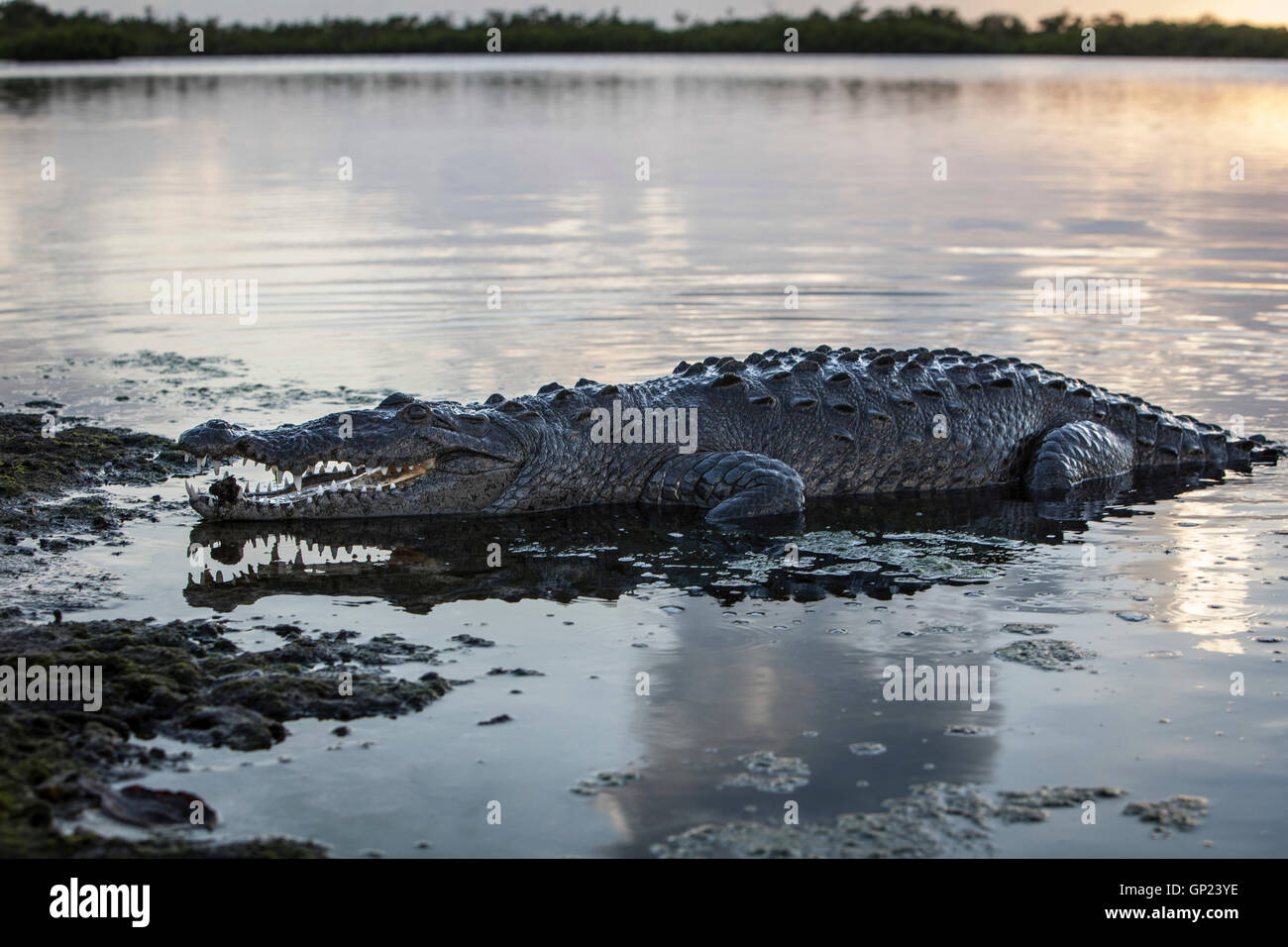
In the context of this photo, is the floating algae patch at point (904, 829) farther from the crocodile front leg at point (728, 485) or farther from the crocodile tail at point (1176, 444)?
the crocodile tail at point (1176, 444)

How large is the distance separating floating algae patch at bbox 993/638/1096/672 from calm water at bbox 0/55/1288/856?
83 mm

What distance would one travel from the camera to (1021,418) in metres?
8.98

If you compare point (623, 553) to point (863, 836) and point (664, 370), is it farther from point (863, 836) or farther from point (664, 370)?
point (664, 370)

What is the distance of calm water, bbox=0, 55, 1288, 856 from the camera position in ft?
15.8

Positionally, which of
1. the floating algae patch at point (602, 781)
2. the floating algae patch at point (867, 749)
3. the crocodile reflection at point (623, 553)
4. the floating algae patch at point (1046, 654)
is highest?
the crocodile reflection at point (623, 553)

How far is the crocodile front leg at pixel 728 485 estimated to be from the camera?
8.05m

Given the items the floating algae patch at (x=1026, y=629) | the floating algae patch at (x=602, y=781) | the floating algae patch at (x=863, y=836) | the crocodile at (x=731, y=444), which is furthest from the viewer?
the crocodile at (x=731, y=444)

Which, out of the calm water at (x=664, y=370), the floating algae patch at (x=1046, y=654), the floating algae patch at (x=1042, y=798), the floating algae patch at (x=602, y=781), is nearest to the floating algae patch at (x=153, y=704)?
the calm water at (x=664, y=370)

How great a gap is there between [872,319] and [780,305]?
1034mm

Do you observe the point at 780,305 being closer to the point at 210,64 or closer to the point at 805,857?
the point at 805,857

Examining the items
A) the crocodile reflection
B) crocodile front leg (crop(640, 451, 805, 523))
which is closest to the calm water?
the crocodile reflection

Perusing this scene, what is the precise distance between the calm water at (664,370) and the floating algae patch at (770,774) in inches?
2.7

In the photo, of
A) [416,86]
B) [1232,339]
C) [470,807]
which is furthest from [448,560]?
[416,86]

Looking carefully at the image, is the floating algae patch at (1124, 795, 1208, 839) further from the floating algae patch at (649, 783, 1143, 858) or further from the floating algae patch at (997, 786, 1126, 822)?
the floating algae patch at (997, 786, 1126, 822)
